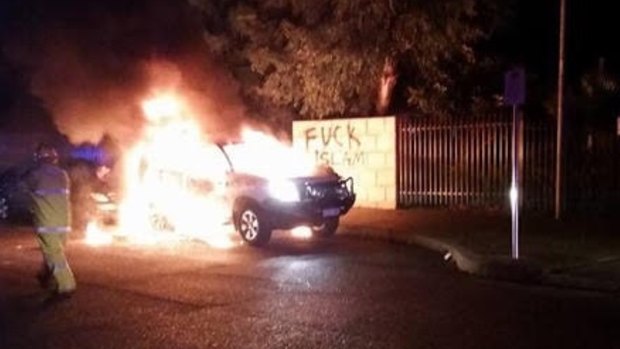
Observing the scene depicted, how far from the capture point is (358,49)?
21.3 meters

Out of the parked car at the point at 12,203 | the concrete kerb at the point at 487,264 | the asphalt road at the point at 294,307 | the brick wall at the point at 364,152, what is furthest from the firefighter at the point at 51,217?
the parked car at the point at 12,203

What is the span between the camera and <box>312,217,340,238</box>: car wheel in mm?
16516

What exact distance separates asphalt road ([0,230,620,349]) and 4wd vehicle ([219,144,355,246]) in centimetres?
122

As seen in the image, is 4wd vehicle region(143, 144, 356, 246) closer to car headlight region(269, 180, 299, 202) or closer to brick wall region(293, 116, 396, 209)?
car headlight region(269, 180, 299, 202)

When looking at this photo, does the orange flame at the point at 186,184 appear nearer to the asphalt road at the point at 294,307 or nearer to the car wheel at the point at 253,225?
the car wheel at the point at 253,225

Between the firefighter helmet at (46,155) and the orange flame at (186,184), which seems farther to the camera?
the orange flame at (186,184)

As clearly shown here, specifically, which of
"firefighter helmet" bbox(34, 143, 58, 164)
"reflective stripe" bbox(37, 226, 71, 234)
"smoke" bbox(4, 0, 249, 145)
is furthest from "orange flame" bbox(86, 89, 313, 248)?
"smoke" bbox(4, 0, 249, 145)

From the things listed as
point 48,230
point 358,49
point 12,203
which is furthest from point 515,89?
point 12,203

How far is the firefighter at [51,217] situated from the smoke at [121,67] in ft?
52.3

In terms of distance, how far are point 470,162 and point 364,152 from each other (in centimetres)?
277

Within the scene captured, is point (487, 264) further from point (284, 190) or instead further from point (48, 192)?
point (48, 192)

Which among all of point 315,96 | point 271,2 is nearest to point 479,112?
point 315,96

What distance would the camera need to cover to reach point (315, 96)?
2261 cm

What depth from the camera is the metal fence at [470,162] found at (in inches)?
760
